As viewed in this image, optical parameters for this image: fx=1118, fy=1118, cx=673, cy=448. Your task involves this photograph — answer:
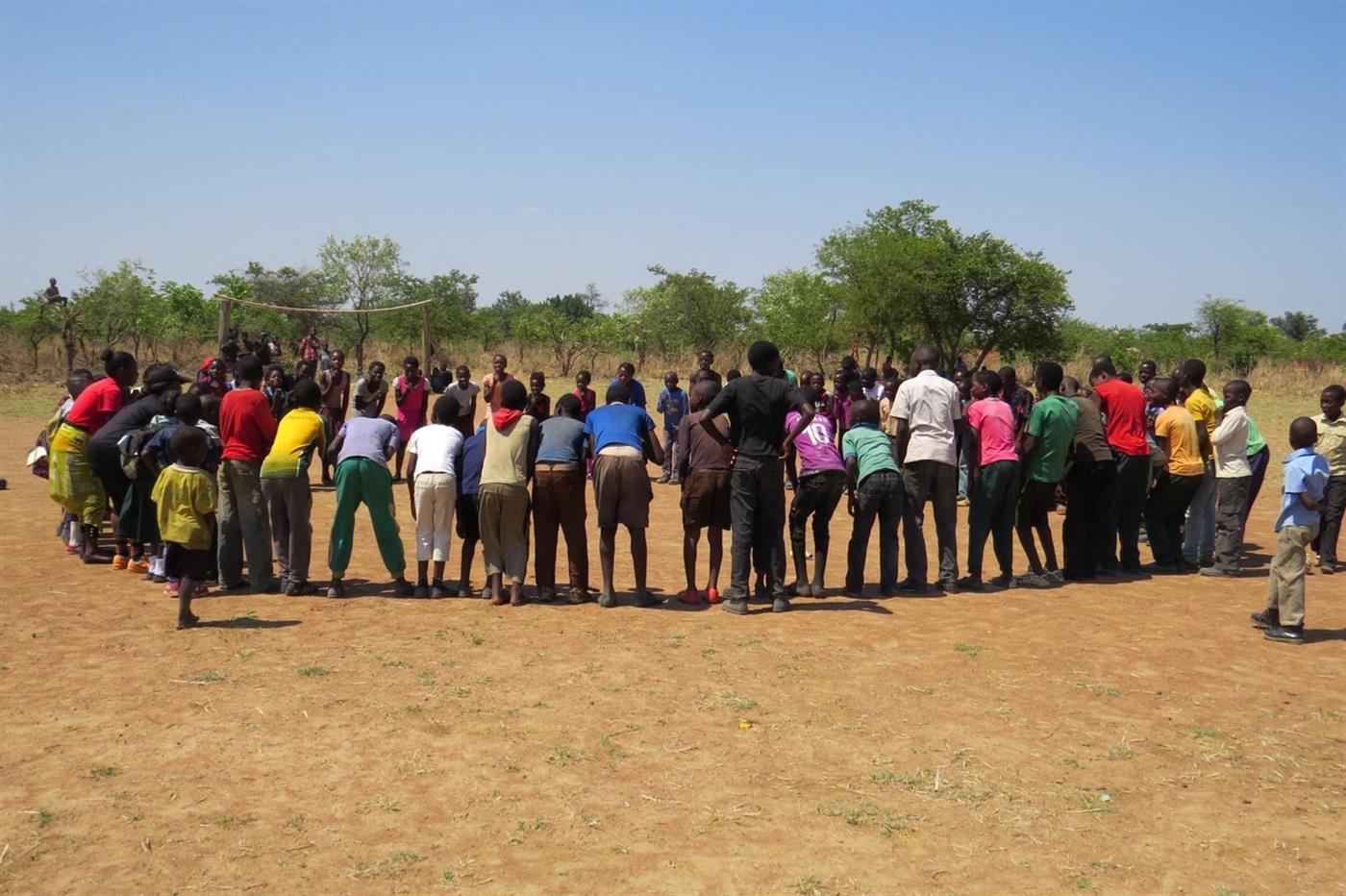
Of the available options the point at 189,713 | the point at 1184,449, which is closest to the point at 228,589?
the point at 189,713

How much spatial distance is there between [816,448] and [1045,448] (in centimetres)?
211

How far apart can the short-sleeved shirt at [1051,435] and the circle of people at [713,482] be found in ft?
0.06

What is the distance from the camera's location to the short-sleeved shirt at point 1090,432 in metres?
9.55

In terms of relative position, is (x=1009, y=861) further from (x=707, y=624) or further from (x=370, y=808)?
(x=707, y=624)

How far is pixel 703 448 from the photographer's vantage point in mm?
8453

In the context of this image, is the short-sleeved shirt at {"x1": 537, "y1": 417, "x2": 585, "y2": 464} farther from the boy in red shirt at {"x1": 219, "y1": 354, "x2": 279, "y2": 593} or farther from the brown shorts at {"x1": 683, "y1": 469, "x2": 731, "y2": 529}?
the boy in red shirt at {"x1": 219, "y1": 354, "x2": 279, "y2": 593}

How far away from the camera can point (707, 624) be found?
804 centimetres

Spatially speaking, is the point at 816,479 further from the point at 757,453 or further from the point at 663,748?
the point at 663,748

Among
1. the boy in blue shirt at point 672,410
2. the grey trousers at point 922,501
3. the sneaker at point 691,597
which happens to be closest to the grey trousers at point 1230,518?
the grey trousers at point 922,501

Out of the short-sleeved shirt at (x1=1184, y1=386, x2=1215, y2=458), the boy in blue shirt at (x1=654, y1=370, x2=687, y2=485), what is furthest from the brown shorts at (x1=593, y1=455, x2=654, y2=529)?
the boy in blue shirt at (x1=654, y1=370, x2=687, y2=485)

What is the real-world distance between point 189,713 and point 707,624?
350 centimetres

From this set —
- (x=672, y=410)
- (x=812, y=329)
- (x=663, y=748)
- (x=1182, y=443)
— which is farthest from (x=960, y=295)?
(x=663, y=748)

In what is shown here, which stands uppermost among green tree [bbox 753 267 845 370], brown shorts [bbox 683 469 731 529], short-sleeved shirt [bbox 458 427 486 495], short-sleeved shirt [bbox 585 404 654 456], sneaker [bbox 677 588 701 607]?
green tree [bbox 753 267 845 370]

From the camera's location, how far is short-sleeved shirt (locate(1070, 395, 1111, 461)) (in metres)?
9.55
